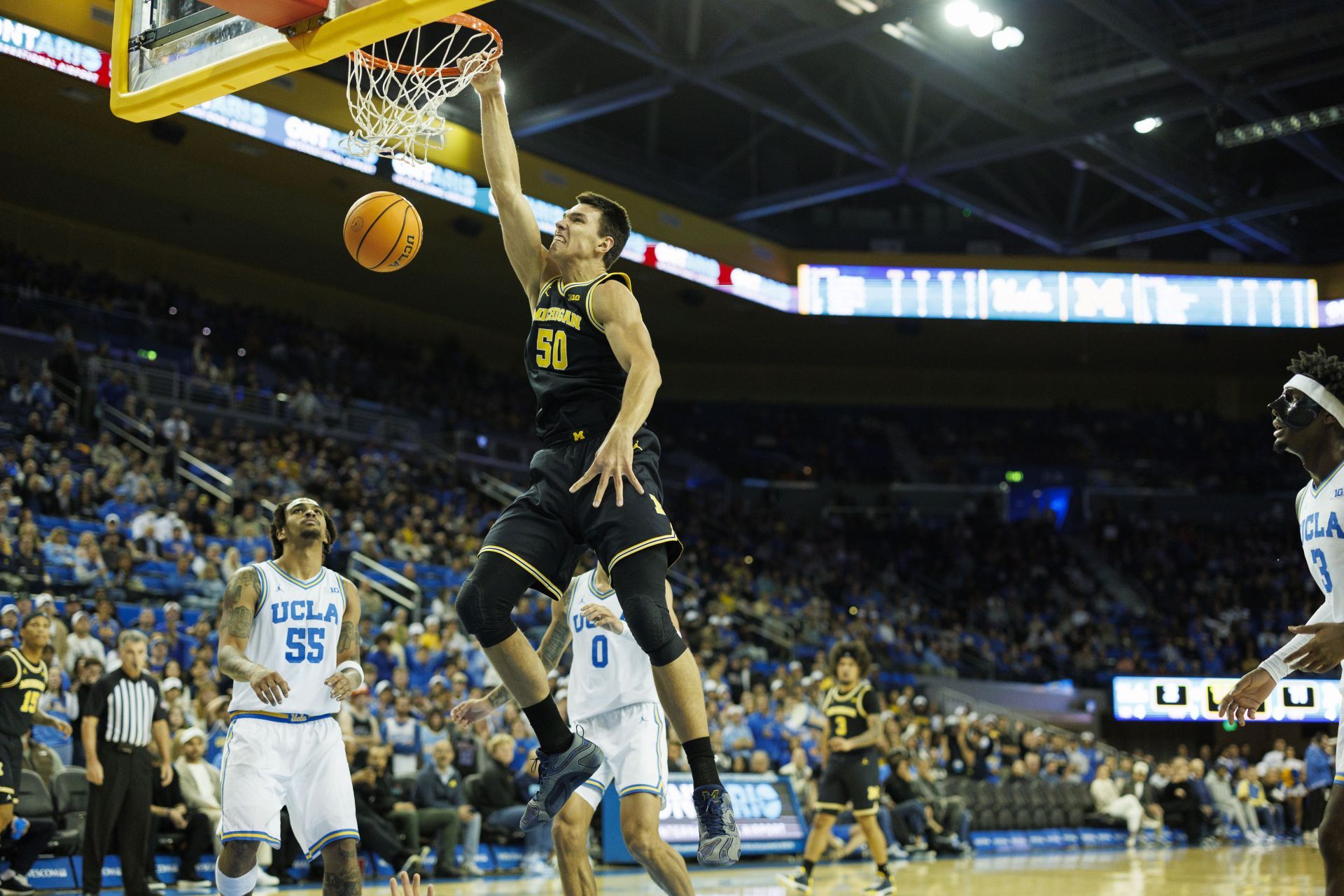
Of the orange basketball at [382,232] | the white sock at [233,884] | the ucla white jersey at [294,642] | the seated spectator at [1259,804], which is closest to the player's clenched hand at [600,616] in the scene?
the ucla white jersey at [294,642]

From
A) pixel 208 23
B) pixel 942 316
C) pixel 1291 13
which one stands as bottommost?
pixel 208 23

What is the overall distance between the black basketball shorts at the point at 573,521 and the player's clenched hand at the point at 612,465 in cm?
11

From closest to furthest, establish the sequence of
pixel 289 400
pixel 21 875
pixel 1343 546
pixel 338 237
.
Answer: pixel 1343 546 → pixel 21 875 → pixel 289 400 → pixel 338 237

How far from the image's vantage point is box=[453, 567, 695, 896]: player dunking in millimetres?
5949

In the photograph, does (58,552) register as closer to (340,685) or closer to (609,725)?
(340,685)

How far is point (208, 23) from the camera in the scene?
597 centimetres

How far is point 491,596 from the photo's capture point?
4.47 meters

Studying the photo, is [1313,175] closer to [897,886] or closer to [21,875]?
[897,886]

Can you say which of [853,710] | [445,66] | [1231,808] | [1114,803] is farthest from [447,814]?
[1231,808]

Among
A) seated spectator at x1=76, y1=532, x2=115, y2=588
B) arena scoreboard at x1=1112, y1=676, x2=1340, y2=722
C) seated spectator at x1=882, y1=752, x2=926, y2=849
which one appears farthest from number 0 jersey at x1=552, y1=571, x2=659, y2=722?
arena scoreboard at x1=1112, y1=676, x2=1340, y2=722

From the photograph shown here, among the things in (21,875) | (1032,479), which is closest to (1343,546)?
(21,875)

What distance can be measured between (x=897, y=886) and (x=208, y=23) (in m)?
9.21

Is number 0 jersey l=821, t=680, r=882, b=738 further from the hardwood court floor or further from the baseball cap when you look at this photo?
the baseball cap

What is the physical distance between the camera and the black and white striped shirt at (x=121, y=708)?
923cm
